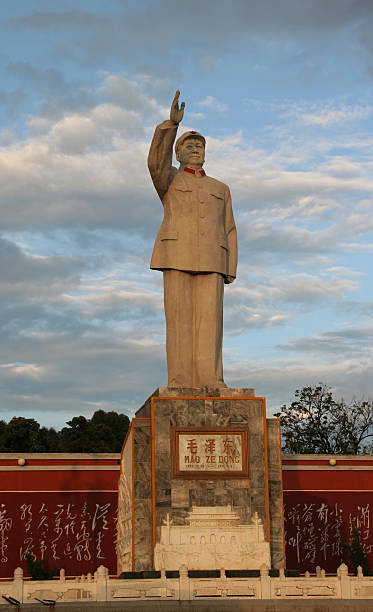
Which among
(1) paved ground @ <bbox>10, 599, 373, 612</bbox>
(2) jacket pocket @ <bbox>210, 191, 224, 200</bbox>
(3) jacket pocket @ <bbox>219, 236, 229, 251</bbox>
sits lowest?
(1) paved ground @ <bbox>10, 599, 373, 612</bbox>

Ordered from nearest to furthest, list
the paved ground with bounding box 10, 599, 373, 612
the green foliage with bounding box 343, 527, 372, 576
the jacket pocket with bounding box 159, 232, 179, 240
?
the paved ground with bounding box 10, 599, 373, 612 < the jacket pocket with bounding box 159, 232, 179, 240 < the green foliage with bounding box 343, 527, 372, 576

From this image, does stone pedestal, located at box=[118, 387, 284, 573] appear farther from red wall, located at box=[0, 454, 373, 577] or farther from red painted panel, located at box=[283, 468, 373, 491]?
red painted panel, located at box=[283, 468, 373, 491]

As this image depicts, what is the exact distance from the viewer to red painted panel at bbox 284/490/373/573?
14.3 meters

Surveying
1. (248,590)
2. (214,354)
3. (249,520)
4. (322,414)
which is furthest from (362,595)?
(322,414)

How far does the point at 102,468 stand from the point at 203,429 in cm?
458

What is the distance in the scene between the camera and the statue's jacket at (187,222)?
34.6 ft

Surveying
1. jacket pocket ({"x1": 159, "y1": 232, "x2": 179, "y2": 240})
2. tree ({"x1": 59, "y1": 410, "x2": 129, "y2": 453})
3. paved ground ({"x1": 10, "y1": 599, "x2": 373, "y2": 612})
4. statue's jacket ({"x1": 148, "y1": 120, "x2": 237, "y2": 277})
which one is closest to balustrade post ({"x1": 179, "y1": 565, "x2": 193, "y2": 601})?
paved ground ({"x1": 10, "y1": 599, "x2": 373, "y2": 612})

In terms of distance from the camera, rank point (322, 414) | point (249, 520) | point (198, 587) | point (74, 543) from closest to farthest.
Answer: point (198, 587)
point (249, 520)
point (74, 543)
point (322, 414)

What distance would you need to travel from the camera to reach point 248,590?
8164 millimetres

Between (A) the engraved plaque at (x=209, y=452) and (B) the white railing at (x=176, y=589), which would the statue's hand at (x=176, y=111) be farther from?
(B) the white railing at (x=176, y=589)

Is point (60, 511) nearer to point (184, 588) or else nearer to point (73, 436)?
point (184, 588)

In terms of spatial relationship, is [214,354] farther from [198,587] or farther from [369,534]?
[369,534]

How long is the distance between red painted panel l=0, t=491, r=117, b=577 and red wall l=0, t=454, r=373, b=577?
15 millimetres

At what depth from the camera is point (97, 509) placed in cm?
1395
